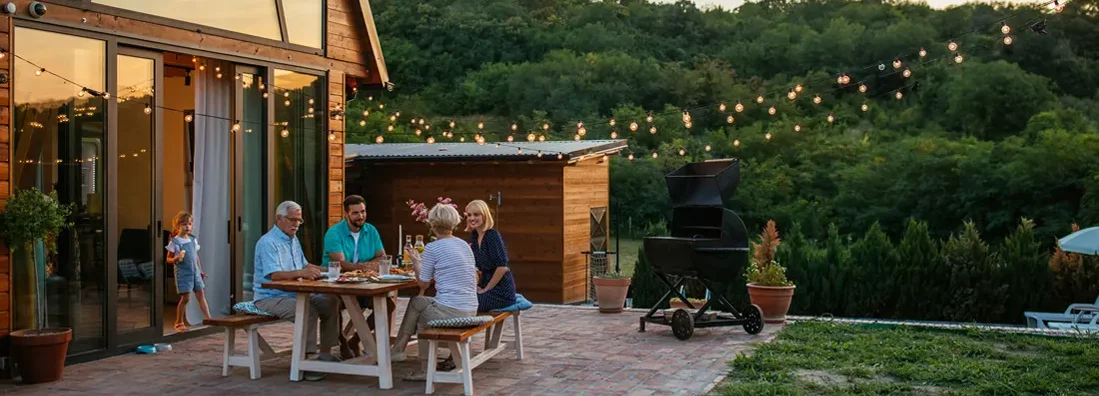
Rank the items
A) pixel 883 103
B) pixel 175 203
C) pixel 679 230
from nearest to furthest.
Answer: pixel 679 230, pixel 175 203, pixel 883 103

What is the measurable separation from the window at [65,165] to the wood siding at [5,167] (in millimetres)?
94

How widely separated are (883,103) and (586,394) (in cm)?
2510

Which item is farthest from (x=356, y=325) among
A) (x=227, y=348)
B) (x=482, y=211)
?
(x=482, y=211)

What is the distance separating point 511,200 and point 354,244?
6.54 m

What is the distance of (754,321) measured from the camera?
8.70 meters

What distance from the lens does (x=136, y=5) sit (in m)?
7.59

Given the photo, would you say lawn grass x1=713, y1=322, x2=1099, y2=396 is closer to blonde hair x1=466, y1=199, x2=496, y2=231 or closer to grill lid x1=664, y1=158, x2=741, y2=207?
grill lid x1=664, y1=158, x2=741, y2=207

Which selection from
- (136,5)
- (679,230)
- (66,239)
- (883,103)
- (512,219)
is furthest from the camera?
(883,103)

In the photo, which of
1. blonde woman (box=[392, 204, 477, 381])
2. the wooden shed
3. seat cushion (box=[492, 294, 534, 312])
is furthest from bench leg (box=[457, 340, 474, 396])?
the wooden shed

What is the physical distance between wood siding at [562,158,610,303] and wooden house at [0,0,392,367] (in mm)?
4287

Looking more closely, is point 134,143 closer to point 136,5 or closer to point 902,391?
point 136,5

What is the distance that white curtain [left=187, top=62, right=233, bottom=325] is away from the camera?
8594mm

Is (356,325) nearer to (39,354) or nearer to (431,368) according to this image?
(431,368)

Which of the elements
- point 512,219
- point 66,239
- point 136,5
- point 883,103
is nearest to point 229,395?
point 66,239
